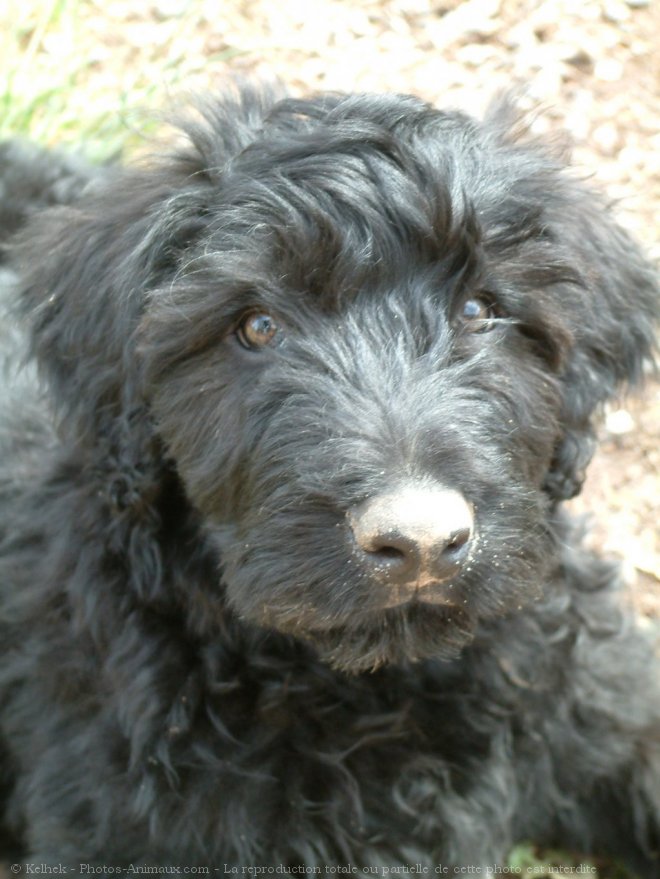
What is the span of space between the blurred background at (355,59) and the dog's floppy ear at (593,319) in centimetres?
186

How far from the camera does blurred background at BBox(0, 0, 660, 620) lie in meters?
5.47

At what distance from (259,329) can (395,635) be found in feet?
2.61

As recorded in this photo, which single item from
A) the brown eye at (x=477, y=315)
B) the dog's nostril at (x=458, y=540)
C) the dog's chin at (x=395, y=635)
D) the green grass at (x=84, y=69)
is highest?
the brown eye at (x=477, y=315)

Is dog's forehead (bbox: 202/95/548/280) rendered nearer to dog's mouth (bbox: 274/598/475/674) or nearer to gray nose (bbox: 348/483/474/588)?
gray nose (bbox: 348/483/474/588)

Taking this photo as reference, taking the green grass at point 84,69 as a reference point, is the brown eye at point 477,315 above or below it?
above

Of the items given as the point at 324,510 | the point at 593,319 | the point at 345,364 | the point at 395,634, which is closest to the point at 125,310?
the point at 345,364

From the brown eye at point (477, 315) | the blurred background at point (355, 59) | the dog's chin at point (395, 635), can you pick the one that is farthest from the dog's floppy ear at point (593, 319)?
the blurred background at point (355, 59)

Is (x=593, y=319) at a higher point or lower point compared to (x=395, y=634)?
higher

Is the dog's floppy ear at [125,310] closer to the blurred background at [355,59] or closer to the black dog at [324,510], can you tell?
the black dog at [324,510]

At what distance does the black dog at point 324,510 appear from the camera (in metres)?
2.48

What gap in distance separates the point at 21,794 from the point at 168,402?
1.57 meters

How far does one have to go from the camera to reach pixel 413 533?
2168 millimetres

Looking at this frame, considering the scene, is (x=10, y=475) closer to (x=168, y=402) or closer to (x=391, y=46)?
(x=168, y=402)

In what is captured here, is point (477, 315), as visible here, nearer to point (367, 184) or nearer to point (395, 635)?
point (367, 184)
